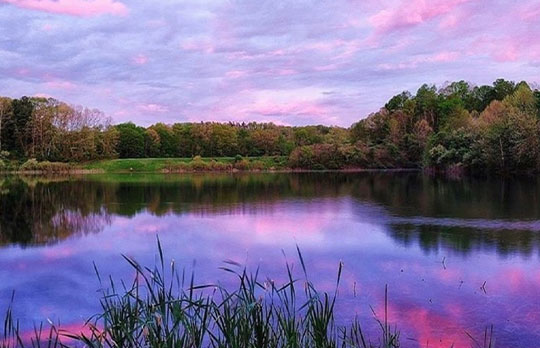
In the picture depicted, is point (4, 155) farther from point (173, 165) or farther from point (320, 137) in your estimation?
point (320, 137)

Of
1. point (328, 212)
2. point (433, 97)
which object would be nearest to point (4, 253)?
point (328, 212)

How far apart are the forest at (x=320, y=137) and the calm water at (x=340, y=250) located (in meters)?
31.1

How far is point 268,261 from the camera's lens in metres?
11.8

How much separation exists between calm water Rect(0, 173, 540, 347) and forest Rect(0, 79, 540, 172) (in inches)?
1224

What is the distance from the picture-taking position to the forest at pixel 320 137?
54.8 metres

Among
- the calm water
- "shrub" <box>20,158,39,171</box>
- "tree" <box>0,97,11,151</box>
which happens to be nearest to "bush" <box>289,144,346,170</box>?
"shrub" <box>20,158,39,171</box>

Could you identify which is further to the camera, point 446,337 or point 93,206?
point 93,206

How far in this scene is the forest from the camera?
54781mm

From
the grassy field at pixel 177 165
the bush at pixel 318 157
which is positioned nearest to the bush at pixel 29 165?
the grassy field at pixel 177 165

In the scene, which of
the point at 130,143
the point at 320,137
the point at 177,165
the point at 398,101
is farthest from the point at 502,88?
the point at 130,143

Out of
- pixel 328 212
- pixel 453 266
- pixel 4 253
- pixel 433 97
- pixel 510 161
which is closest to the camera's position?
pixel 453 266

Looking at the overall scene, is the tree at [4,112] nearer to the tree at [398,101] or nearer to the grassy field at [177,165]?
the grassy field at [177,165]

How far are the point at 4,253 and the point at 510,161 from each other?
43.1 m

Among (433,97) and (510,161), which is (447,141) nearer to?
(510,161)
